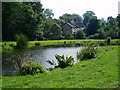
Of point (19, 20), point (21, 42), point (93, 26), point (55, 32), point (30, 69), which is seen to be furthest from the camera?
point (93, 26)

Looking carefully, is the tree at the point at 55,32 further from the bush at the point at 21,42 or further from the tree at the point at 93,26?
the bush at the point at 21,42

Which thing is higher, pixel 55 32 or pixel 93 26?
pixel 93 26

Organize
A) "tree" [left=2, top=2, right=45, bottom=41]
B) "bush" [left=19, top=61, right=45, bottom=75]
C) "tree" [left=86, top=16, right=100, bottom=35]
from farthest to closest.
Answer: "tree" [left=86, top=16, right=100, bottom=35], "tree" [left=2, top=2, right=45, bottom=41], "bush" [left=19, top=61, right=45, bottom=75]

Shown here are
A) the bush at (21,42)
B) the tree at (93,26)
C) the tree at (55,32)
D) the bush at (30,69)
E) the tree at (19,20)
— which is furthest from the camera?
the tree at (93,26)

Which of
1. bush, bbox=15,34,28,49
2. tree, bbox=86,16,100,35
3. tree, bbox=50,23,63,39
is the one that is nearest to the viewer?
bush, bbox=15,34,28,49

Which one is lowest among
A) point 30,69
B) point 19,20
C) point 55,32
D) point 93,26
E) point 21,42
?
point 30,69

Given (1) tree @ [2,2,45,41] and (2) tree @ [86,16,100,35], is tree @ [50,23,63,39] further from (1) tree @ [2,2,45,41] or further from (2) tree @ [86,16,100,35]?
(2) tree @ [86,16,100,35]

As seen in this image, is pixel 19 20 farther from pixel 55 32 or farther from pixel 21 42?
pixel 21 42

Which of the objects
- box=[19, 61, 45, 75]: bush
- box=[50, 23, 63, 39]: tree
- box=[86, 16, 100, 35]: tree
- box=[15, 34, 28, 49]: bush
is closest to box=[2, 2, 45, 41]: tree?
box=[50, 23, 63, 39]: tree

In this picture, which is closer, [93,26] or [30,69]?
[30,69]

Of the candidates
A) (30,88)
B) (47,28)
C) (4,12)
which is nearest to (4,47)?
(4,12)

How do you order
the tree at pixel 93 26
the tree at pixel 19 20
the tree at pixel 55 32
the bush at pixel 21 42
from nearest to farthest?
the bush at pixel 21 42 < the tree at pixel 19 20 < the tree at pixel 55 32 < the tree at pixel 93 26

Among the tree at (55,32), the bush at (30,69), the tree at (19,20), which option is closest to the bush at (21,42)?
the tree at (19,20)

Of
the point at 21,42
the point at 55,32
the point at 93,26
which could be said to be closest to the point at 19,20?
the point at 55,32
